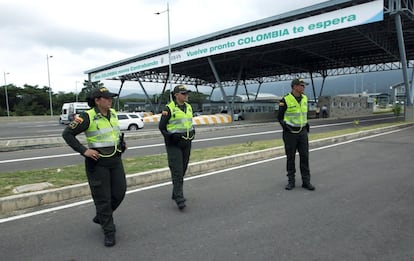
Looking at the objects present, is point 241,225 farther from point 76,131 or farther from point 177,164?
→ point 76,131

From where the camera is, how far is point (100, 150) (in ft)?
11.7

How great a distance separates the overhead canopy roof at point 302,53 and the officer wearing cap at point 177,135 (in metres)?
19.1

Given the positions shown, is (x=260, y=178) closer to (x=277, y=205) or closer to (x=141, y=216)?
(x=277, y=205)

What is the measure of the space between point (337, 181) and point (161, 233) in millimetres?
3951

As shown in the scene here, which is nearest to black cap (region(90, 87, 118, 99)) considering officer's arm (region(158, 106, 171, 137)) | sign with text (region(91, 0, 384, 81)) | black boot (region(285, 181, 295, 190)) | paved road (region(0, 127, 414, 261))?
officer's arm (region(158, 106, 171, 137))

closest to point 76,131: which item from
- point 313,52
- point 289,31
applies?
point 289,31

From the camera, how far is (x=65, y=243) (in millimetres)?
3547

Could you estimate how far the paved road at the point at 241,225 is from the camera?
10.8 ft

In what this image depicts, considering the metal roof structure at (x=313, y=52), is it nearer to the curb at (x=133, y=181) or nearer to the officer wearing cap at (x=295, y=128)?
the curb at (x=133, y=181)

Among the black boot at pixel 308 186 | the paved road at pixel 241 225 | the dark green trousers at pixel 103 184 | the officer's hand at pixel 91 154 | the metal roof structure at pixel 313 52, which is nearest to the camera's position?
the paved road at pixel 241 225

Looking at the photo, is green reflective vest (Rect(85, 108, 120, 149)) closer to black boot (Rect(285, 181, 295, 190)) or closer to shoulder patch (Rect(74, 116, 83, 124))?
shoulder patch (Rect(74, 116, 83, 124))

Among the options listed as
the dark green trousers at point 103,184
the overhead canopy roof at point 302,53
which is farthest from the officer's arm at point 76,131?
the overhead canopy roof at point 302,53

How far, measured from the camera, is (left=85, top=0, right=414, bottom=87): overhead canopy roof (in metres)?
22.6

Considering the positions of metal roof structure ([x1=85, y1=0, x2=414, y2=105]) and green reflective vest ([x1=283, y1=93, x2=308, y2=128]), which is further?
metal roof structure ([x1=85, y1=0, x2=414, y2=105])
